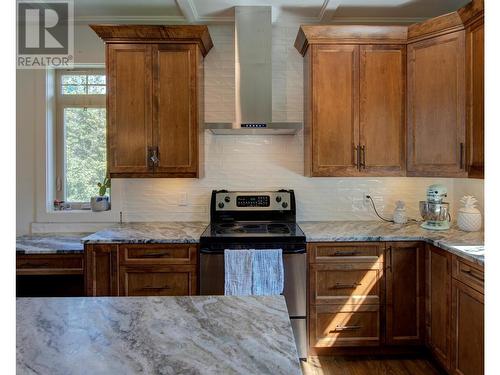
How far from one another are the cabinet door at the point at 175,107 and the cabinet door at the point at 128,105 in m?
0.07

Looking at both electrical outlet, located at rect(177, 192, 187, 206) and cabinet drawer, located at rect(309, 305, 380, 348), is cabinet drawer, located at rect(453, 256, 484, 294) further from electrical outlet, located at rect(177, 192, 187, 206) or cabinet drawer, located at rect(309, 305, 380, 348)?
electrical outlet, located at rect(177, 192, 187, 206)

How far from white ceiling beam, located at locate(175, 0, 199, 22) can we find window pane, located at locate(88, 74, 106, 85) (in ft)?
3.22

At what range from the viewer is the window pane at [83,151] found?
3.09 meters

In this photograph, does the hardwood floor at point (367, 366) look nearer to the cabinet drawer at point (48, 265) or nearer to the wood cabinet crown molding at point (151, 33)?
the cabinet drawer at point (48, 265)

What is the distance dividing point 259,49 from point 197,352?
2.53 m

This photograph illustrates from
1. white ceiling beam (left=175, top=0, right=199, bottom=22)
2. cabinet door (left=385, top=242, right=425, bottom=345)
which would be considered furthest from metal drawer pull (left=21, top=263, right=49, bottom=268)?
cabinet door (left=385, top=242, right=425, bottom=345)

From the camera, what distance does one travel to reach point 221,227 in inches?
106

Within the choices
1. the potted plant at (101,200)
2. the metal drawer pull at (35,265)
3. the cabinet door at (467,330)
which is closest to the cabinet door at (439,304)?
the cabinet door at (467,330)

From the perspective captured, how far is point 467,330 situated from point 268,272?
3.97ft

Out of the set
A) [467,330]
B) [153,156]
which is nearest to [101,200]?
[153,156]

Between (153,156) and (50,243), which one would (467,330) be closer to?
(153,156)

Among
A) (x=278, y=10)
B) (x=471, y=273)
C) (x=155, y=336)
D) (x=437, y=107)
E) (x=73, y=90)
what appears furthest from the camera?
(x=73, y=90)

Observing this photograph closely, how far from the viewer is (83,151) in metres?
3.10
